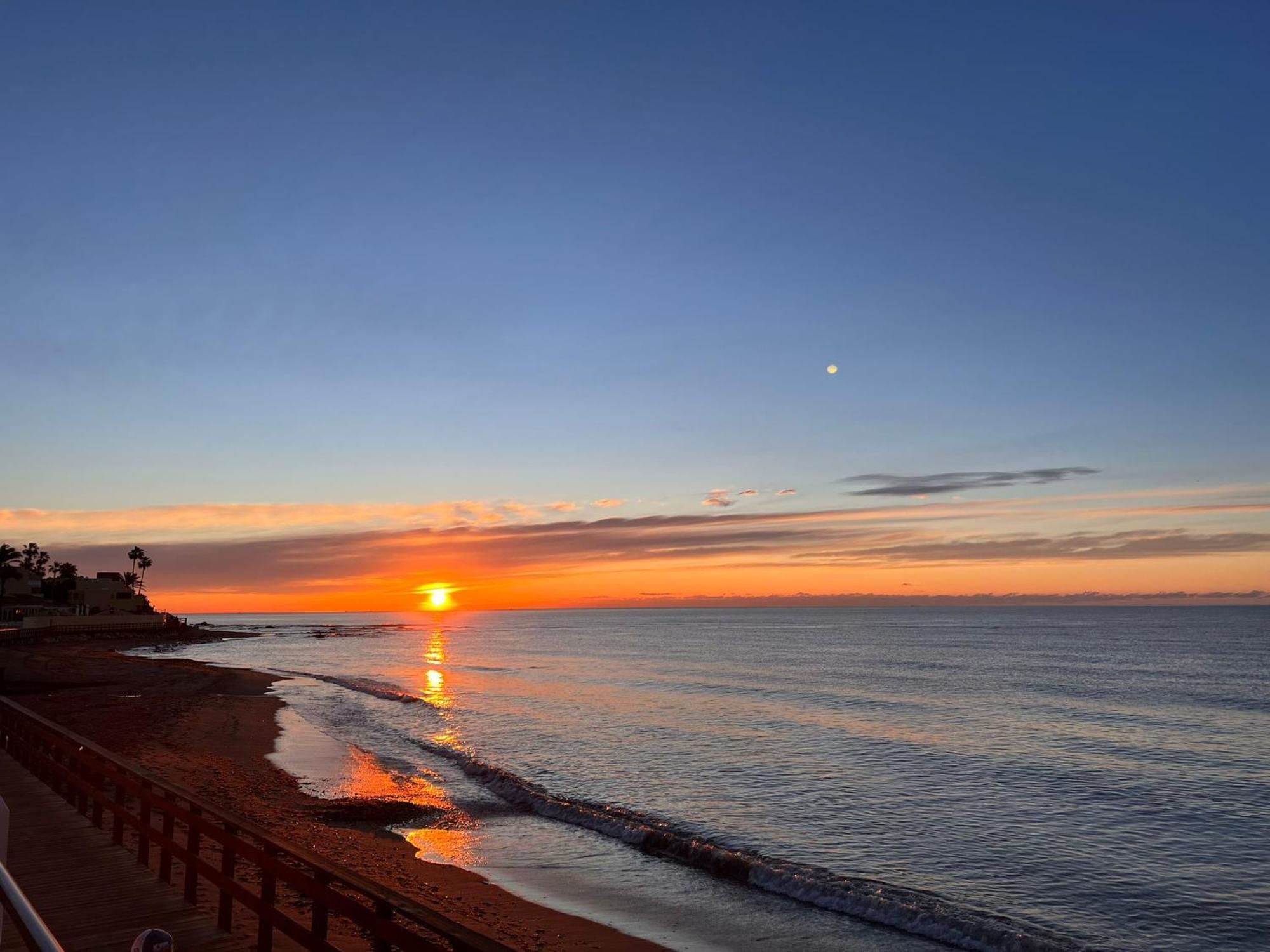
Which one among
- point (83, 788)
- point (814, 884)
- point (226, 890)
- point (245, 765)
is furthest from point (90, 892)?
point (245, 765)

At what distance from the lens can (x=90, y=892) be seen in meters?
10.4

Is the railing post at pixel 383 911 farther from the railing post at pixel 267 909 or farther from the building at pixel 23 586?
the building at pixel 23 586

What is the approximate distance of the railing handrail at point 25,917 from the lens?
3.11 meters

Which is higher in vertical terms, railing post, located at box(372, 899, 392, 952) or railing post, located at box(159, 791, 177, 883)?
railing post, located at box(372, 899, 392, 952)

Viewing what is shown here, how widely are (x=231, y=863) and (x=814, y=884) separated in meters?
12.6

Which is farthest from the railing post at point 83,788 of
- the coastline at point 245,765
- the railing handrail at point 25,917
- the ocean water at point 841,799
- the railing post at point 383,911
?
the railing handrail at point 25,917

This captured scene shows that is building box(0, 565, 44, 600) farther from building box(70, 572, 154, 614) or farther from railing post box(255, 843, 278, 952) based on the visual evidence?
railing post box(255, 843, 278, 952)

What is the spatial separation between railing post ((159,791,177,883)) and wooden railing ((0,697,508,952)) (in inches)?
0.7

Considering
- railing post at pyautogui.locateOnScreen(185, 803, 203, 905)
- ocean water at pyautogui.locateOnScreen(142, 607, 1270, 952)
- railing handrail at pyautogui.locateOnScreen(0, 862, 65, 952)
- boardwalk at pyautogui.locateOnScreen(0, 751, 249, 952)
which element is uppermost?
railing handrail at pyautogui.locateOnScreen(0, 862, 65, 952)

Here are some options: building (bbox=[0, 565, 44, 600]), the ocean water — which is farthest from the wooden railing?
building (bbox=[0, 565, 44, 600])

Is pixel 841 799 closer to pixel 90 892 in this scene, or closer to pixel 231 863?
pixel 231 863

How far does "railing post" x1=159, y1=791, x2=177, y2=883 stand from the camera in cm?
1056

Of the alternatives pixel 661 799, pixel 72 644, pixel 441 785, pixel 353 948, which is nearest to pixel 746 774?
pixel 661 799

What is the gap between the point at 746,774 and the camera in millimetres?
29656
